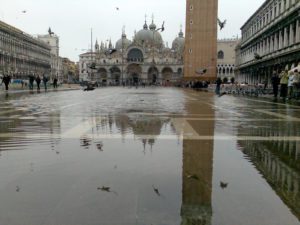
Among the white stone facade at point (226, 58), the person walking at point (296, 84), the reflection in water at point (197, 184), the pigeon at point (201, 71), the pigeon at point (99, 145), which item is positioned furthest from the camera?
the white stone facade at point (226, 58)

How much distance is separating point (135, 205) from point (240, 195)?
3.53 ft

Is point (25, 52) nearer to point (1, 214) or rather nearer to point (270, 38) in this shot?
point (270, 38)

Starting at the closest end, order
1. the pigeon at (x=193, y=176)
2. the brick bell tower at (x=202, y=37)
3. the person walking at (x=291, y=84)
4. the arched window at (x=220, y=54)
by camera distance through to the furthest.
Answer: the pigeon at (x=193, y=176) < the person walking at (x=291, y=84) < the brick bell tower at (x=202, y=37) < the arched window at (x=220, y=54)

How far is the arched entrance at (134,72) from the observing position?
13188 centimetres

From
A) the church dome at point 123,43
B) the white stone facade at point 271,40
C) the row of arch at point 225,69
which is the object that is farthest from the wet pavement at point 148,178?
the church dome at point 123,43

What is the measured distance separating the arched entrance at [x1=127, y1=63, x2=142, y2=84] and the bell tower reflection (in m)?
125

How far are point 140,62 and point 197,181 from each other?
127918 mm

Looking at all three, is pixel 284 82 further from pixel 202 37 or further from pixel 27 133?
pixel 202 37

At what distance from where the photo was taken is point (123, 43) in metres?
134

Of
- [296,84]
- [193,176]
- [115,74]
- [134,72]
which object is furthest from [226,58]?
[193,176]

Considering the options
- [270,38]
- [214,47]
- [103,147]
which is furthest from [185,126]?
[214,47]

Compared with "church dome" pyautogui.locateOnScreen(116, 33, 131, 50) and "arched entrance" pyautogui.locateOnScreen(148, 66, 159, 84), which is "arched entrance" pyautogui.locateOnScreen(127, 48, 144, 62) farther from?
"arched entrance" pyautogui.locateOnScreen(148, 66, 159, 84)

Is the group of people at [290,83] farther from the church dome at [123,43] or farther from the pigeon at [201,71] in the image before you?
the church dome at [123,43]

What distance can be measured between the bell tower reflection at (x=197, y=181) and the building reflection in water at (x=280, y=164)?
0.65 metres
